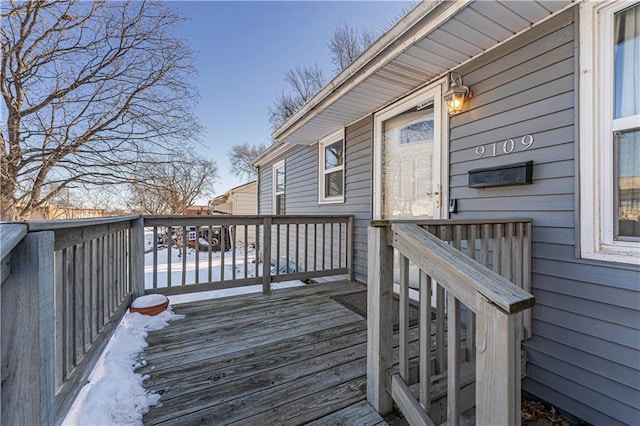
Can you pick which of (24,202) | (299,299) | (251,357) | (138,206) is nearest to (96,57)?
(24,202)

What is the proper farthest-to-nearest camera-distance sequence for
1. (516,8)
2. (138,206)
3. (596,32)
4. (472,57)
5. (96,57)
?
1. (138,206)
2. (96,57)
3. (472,57)
4. (516,8)
5. (596,32)

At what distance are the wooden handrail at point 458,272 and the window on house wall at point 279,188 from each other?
20.3ft

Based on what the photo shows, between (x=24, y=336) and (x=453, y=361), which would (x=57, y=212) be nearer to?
(x=24, y=336)

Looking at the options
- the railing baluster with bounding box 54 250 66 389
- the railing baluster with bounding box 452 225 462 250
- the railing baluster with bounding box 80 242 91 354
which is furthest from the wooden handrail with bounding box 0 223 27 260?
the railing baluster with bounding box 452 225 462 250

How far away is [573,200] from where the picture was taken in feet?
6.07

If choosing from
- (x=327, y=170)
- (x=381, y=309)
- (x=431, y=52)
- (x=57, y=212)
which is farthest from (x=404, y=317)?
(x=57, y=212)

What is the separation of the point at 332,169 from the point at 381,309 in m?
3.67

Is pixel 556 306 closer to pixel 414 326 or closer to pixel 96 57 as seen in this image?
pixel 414 326

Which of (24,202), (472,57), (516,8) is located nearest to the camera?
(516,8)

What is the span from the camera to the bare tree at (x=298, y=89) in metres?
12.7

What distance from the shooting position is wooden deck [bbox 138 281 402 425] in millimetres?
1450

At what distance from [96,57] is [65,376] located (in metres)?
6.05

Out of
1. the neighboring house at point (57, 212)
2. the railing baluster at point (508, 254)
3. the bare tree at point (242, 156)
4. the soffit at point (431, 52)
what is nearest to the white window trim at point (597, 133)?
the soffit at point (431, 52)

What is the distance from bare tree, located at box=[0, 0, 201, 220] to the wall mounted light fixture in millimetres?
5616
